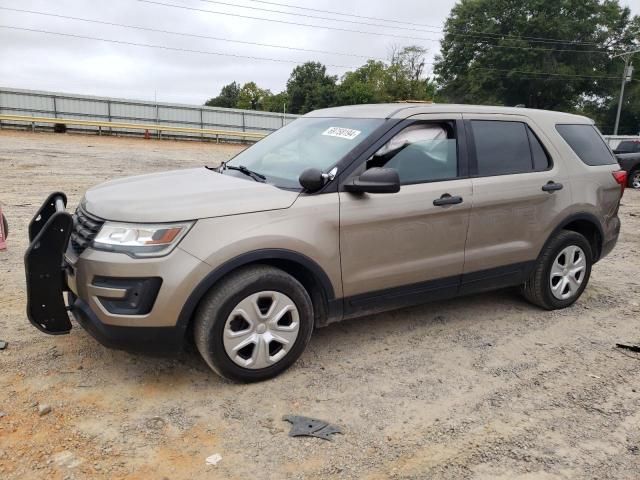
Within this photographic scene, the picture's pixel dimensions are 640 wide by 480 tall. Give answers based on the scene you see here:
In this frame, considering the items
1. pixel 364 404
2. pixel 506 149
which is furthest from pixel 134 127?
pixel 364 404

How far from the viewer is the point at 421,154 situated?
3932mm

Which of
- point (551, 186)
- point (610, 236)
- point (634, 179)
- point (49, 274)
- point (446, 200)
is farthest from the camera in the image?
point (634, 179)

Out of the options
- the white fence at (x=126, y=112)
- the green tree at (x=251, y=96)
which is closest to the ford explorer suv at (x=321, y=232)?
the white fence at (x=126, y=112)

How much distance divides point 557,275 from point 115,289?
3.73 m

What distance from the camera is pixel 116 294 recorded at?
298 cm

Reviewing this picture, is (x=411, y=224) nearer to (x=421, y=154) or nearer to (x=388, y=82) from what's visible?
(x=421, y=154)

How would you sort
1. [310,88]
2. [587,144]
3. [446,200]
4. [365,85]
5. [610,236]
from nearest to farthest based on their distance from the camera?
[446,200] → [587,144] → [610,236] → [365,85] → [310,88]

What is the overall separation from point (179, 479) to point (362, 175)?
2.04 meters

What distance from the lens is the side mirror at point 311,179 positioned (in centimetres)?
339

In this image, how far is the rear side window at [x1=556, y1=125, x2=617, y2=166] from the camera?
4.80 meters

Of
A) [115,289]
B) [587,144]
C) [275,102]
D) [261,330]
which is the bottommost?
[261,330]

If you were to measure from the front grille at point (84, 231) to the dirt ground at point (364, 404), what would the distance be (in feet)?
2.76

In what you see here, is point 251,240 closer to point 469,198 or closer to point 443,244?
point 443,244

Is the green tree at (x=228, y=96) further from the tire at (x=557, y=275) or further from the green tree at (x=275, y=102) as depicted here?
the tire at (x=557, y=275)
